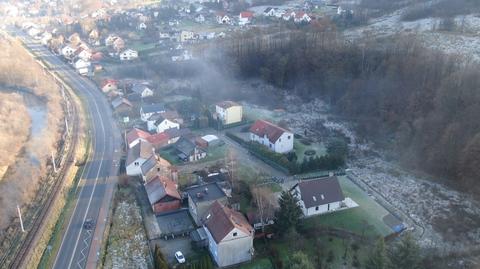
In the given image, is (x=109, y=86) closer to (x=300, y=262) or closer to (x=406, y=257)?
(x=300, y=262)

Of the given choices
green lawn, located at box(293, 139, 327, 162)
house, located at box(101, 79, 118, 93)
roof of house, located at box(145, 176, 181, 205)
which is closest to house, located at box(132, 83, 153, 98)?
house, located at box(101, 79, 118, 93)

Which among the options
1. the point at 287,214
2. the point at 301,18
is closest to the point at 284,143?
the point at 287,214

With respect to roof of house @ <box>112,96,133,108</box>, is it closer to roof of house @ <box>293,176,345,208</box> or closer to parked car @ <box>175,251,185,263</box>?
roof of house @ <box>293,176,345,208</box>

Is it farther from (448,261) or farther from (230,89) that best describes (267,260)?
(230,89)

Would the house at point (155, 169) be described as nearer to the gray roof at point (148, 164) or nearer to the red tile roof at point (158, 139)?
the gray roof at point (148, 164)

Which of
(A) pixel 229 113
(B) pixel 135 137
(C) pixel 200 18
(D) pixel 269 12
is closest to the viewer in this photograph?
(B) pixel 135 137

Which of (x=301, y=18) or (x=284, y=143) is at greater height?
(x=301, y=18)
